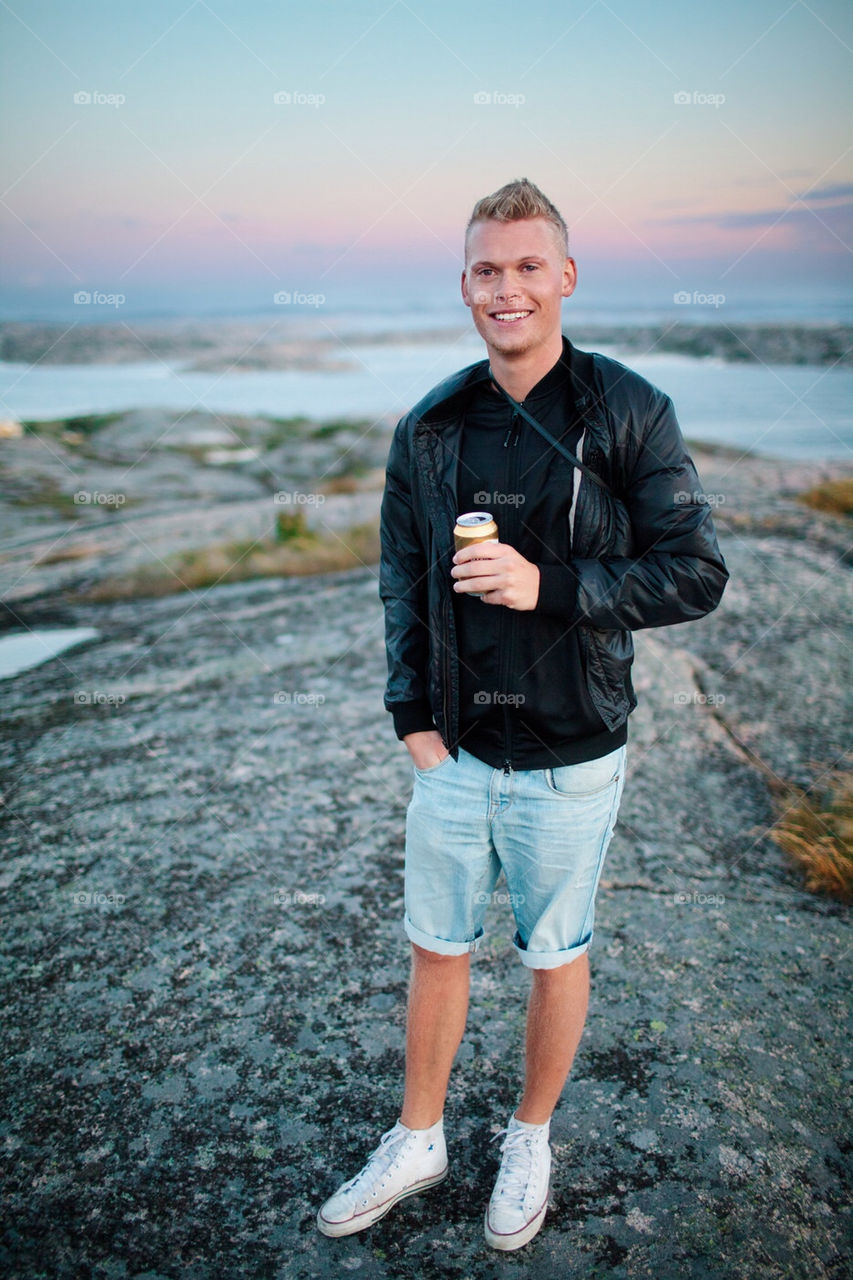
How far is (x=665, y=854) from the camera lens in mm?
3791

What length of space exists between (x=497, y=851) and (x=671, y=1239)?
1091 mm

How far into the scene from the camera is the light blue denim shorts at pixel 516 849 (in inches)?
84.5

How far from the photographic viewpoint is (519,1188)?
2.21 meters

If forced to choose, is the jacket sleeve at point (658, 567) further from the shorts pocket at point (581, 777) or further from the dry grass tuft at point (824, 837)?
the dry grass tuft at point (824, 837)

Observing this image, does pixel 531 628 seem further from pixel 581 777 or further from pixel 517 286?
pixel 517 286

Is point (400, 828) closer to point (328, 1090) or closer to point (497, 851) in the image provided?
point (328, 1090)
